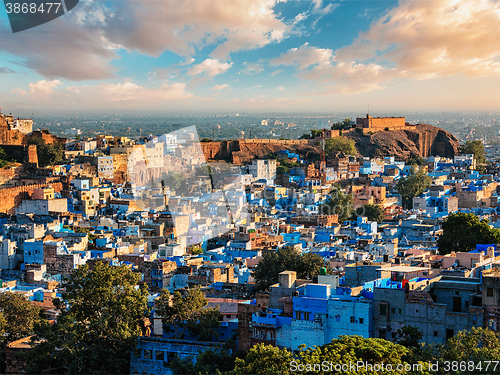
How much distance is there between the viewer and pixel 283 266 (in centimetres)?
1453

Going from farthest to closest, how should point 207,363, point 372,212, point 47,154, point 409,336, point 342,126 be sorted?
1. point 342,126
2. point 47,154
3. point 372,212
4. point 207,363
5. point 409,336

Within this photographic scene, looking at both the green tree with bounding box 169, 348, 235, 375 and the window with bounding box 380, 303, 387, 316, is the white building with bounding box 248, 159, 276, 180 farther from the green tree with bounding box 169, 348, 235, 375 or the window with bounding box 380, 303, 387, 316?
the window with bounding box 380, 303, 387, 316

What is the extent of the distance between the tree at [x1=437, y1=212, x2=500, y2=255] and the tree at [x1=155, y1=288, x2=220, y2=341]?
930 centimetres

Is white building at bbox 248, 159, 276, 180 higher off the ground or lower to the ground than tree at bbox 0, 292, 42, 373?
higher

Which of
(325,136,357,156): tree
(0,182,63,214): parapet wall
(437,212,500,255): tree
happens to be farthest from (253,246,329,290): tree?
(325,136,357,156): tree

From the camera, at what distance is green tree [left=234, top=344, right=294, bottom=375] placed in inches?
357

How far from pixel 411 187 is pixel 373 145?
47.3ft

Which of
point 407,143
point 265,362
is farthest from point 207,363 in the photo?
point 407,143

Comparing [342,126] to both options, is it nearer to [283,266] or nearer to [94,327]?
[283,266]

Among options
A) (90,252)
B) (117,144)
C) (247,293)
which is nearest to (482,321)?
(247,293)

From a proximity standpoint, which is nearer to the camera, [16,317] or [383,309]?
[383,309]

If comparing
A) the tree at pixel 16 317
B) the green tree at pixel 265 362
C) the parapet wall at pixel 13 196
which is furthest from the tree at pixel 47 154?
the green tree at pixel 265 362

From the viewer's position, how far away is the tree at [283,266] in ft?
46.8

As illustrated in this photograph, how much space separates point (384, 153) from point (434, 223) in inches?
917
